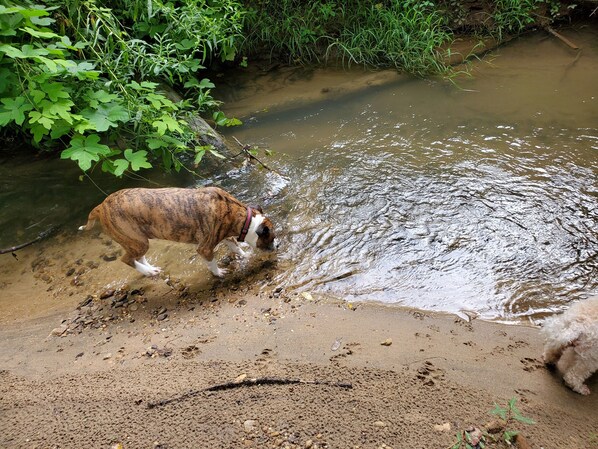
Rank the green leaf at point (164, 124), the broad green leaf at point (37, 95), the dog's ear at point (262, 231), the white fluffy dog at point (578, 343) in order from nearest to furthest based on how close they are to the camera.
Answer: the white fluffy dog at point (578, 343) < the broad green leaf at point (37, 95) < the dog's ear at point (262, 231) < the green leaf at point (164, 124)

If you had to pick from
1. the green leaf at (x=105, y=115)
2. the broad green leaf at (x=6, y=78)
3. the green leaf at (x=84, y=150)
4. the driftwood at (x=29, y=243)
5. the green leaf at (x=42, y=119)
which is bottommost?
the driftwood at (x=29, y=243)

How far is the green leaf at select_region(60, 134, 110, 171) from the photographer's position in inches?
153

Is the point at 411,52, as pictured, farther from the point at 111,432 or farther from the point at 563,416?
the point at 111,432

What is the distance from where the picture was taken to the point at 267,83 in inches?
311

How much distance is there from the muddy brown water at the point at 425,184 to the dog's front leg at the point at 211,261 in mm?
355

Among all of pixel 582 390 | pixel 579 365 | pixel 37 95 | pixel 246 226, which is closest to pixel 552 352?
pixel 579 365

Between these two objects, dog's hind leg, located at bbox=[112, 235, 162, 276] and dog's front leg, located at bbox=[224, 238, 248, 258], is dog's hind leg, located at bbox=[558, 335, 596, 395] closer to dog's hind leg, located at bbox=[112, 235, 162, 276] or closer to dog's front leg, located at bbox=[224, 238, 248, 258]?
dog's front leg, located at bbox=[224, 238, 248, 258]

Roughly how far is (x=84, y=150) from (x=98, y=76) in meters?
0.98

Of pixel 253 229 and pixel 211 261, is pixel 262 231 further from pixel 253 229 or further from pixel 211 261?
pixel 211 261

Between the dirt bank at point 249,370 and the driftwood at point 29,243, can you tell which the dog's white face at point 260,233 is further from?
the driftwood at point 29,243

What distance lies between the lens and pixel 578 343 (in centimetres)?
274

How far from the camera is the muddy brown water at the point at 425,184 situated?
3.88 metres

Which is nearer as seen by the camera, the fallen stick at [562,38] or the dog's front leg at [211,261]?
the dog's front leg at [211,261]

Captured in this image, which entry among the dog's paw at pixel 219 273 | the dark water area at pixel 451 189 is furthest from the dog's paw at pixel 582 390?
the dog's paw at pixel 219 273
